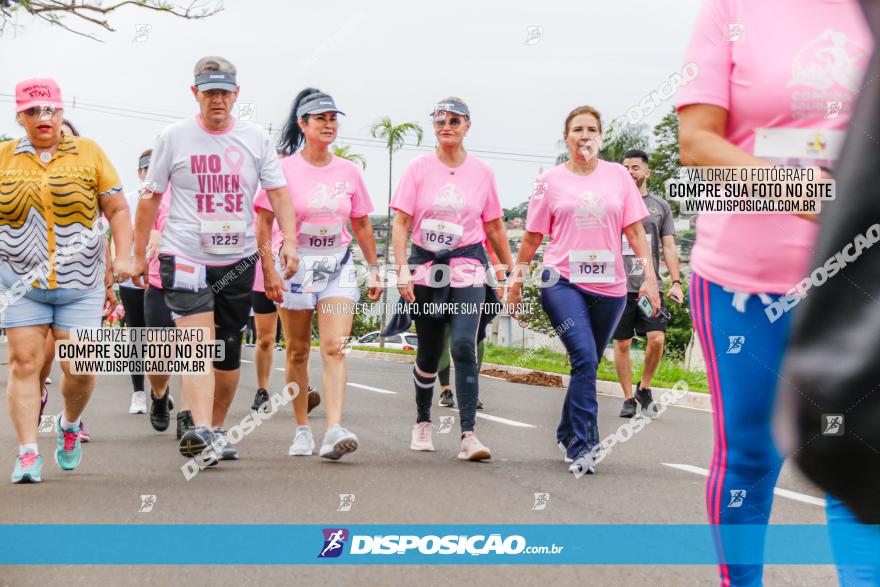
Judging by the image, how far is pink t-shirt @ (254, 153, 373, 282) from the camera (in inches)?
289

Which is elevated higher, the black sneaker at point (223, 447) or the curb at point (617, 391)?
the black sneaker at point (223, 447)

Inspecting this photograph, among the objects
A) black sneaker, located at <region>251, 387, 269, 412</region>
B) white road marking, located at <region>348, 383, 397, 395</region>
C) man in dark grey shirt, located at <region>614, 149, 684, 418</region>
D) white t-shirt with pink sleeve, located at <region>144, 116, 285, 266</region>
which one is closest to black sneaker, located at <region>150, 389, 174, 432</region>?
black sneaker, located at <region>251, 387, 269, 412</region>

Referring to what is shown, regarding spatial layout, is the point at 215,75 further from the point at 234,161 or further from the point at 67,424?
the point at 67,424

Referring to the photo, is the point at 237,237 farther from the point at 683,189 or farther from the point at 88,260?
the point at 683,189

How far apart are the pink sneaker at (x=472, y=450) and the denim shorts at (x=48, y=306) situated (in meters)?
2.35

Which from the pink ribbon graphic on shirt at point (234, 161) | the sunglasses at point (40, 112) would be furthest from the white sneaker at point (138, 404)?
the sunglasses at point (40, 112)

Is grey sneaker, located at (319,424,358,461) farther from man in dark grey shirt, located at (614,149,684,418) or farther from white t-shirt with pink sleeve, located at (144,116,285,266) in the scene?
man in dark grey shirt, located at (614,149,684,418)

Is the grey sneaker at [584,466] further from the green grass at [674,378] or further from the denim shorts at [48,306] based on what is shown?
→ the green grass at [674,378]

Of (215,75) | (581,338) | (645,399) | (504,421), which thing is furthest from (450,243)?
(645,399)

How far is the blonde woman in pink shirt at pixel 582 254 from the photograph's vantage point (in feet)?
23.2

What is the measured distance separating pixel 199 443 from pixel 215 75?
6.78 ft

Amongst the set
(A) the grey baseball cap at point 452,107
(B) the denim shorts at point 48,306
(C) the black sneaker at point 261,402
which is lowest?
(C) the black sneaker at point 261,402

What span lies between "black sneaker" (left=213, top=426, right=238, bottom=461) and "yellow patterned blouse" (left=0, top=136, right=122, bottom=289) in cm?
121

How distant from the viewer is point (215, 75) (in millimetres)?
6492
